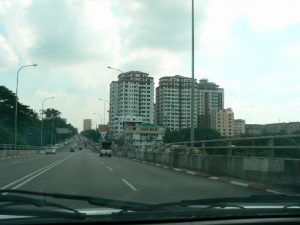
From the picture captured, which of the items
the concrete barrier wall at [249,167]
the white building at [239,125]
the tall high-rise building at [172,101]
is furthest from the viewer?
the white building at [239,125]

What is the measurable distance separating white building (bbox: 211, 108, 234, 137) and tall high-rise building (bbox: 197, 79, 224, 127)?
3949 millimetres

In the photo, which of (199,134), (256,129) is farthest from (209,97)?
(256,129)

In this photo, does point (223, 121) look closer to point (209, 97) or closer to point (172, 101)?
point (209, 97)

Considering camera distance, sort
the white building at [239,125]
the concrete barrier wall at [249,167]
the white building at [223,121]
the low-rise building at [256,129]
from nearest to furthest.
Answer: the concrete barrier wall at [249,167] → the low-rise building at [256,129] → the white building at [223,121] → the white building at [239,125]

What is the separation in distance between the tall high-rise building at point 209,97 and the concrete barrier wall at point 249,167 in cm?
3243

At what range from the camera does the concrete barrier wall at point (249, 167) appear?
52.7ft

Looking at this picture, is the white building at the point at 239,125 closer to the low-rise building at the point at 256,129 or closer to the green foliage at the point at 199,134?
the green foliage at the point at 199,134

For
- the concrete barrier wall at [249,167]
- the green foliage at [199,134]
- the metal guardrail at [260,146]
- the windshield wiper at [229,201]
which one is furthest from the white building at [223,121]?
the windshield wiper at [229,201]

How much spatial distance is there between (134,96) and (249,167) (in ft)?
260

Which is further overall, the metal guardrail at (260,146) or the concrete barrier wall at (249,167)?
the metal guardrail at (260,146)

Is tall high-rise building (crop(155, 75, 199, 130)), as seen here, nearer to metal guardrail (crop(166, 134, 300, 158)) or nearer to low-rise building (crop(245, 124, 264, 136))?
low-rise building (crop(245, 124, 264, 136))

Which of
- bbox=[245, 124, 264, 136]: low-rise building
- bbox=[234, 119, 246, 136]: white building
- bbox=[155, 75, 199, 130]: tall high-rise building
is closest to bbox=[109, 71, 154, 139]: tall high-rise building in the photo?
bbox=[155, 75, 199, 130]: tall high-rise building

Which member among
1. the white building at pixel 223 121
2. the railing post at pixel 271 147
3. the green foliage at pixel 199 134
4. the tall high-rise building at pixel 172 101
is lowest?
the railing post at pixel 271 147

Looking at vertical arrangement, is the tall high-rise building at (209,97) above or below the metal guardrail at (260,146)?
above
